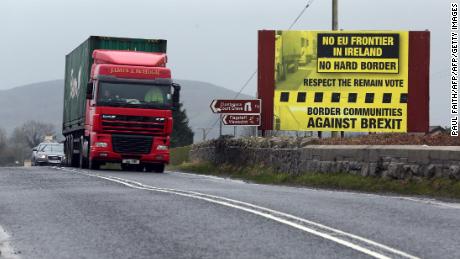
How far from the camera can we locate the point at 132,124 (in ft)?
91.6

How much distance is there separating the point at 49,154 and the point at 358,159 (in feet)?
89.6

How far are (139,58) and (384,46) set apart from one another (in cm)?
1021

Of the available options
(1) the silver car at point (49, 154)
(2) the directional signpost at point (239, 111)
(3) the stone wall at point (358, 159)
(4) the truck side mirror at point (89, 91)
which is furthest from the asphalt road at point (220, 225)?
(1) the silver car at point (49, 154)

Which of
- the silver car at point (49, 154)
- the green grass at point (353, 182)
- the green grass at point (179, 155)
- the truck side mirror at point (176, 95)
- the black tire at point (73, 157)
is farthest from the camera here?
the green grass at point (179, 155)

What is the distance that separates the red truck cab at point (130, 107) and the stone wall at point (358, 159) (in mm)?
3262

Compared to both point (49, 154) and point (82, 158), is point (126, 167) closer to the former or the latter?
point (82, 158)

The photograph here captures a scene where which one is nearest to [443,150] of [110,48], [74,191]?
[74,191]

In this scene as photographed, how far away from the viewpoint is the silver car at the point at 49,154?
149ft

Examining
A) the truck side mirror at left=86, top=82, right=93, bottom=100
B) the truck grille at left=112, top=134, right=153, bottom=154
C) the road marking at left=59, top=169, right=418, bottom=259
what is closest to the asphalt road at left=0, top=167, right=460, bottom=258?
the road marking at left=59, top=169, right=418, bottom=259

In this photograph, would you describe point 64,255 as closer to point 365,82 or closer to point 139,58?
point 139,58

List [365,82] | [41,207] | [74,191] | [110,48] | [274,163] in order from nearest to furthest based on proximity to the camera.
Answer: [41,207] < [74,191] < [274,163] < [110,48] < [365,82]

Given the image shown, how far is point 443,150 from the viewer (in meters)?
17.1

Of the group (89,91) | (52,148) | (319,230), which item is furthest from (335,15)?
(319,230)

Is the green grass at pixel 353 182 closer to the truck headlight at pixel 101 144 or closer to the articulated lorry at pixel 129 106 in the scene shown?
the articulated lorry at pixel 129 106
